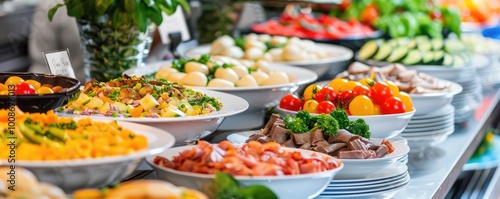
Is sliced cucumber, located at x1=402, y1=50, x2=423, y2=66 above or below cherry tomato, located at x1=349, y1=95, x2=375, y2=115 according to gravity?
below

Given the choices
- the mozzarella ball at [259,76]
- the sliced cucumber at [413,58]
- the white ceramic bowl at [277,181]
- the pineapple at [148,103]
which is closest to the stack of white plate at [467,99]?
the sliced cucumber at [413,58]

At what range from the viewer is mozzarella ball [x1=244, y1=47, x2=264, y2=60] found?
416 centimetres

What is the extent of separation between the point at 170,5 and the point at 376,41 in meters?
1.84

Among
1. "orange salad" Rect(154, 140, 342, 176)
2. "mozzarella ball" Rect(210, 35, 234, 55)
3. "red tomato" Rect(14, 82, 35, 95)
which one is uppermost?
"red tomato" Rect(14, 82, 35, 95)

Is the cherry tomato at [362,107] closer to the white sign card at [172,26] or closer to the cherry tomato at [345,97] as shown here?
the cherry tomato at [345,97]

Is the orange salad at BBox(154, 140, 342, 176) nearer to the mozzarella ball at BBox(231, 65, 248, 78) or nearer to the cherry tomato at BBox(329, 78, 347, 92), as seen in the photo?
the cherry tomato at BBox(329, 78, 347, 92)

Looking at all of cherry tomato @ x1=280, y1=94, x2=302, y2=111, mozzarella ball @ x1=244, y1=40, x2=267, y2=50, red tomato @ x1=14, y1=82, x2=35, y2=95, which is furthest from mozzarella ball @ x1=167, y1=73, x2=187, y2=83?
mozzarella ball @ x1=244, y1=40, x2=267, y2=50

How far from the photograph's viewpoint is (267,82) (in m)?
3.23

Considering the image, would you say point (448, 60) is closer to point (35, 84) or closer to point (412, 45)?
point (412, 45)

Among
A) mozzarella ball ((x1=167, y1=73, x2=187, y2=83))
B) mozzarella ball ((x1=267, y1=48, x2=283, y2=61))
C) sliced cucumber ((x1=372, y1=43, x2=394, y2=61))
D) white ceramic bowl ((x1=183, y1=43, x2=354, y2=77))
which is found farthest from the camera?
sliced cucumber ((x1=372, y1=43, x2=394, y2=61))

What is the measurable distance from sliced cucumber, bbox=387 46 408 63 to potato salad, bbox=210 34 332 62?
368 mm

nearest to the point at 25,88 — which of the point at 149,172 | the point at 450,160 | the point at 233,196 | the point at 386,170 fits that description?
the point at 149,172

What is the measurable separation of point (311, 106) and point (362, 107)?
177mm

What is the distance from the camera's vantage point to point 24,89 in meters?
2.21
